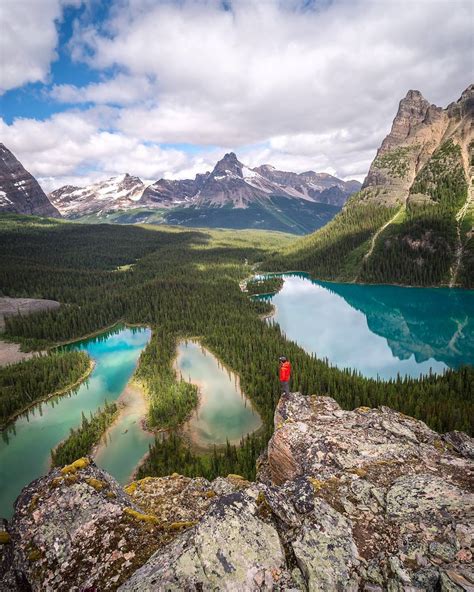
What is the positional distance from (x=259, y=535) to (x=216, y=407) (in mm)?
47640

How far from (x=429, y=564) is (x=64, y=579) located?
38.0ft

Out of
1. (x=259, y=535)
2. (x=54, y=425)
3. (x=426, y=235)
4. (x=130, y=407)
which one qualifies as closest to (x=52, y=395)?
(x=54, y=425)

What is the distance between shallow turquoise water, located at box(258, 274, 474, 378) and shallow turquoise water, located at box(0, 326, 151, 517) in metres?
45.2

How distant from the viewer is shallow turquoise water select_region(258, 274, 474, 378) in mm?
75375

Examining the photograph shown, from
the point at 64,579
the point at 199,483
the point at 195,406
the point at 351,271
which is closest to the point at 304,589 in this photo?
the point at 64,579

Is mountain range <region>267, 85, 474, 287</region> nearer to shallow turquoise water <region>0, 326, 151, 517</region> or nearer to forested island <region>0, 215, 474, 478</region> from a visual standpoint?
forested island <region>0, 215, 474, 478</region>

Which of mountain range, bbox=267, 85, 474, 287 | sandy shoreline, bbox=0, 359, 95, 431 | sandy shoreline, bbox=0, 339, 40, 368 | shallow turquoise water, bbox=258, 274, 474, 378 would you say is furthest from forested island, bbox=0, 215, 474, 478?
mountain range, bbox=267, 85, 474, 287

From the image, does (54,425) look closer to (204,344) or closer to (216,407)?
(216,407)

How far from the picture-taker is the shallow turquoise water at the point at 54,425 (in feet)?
145

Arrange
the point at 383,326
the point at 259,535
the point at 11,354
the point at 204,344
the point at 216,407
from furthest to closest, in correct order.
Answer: the point at 383,326
the point at 11,354
the point at 204,344
the point at 216,407
the point at 259,535

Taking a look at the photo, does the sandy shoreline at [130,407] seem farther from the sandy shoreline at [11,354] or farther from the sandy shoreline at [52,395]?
the sandy shoreline at [11,354]

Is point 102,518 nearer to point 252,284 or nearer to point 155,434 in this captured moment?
point 155,434

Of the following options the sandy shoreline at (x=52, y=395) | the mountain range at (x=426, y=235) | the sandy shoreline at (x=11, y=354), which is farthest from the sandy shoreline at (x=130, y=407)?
the mountain range at (x=426, y=235)

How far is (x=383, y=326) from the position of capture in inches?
4038
